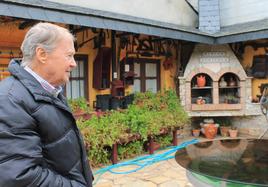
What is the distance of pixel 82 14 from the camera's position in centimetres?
432

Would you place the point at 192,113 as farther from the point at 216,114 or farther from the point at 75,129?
the point at 75,129

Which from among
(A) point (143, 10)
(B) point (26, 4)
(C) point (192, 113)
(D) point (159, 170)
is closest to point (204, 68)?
(C) point (192, 113)

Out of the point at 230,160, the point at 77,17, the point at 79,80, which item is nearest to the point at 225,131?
the point at 79,80

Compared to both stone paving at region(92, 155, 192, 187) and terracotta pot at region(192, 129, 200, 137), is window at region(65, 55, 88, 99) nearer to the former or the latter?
stone paving at region(92, 155, 192, 187)

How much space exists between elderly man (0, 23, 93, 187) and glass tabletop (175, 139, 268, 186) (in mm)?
1387

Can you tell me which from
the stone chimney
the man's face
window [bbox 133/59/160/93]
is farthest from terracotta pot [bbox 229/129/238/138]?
the man's face

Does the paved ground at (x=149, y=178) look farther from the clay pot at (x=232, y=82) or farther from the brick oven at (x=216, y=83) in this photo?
the clay pot at (x=232, y=82)

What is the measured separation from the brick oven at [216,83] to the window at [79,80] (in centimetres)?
258

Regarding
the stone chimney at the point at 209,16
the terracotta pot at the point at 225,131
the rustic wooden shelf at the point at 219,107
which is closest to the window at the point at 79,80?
the rustic wooden shelf at the point at 219,107

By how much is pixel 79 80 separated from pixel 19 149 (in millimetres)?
4734

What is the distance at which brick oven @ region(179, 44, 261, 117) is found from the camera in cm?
701

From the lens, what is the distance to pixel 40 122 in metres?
1.08

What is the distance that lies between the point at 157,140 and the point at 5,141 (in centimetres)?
512

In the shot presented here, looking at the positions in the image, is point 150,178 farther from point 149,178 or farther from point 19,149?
point 19,149
